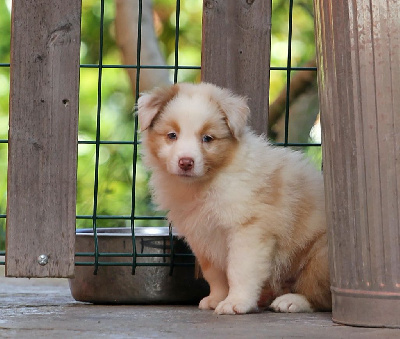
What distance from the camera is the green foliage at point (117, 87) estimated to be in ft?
22.2

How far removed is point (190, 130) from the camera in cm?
351

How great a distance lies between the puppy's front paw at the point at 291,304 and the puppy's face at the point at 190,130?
Answer: 1.94ft

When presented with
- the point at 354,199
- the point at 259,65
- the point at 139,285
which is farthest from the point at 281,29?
the point at 354,199

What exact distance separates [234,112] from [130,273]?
95 centimetres

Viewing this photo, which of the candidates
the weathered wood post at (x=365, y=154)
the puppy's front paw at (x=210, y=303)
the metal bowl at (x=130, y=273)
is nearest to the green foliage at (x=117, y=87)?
the metal bowl at (x=130, y=273)

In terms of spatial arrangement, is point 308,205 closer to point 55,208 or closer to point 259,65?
point 259,65

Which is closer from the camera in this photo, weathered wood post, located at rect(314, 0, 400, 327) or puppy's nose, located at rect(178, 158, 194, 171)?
weathered wood post, located at rect(314, 0, 400, 327)

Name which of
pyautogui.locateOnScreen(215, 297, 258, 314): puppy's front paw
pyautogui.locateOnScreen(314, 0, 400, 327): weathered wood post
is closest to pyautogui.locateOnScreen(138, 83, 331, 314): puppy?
pyautogui.locateOnScreen(215, 297, 258, 314): puppy's front paw

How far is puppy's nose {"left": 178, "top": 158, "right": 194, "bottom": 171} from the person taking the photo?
3.42 m

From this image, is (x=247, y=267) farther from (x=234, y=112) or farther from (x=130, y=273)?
(x=130, y=273)

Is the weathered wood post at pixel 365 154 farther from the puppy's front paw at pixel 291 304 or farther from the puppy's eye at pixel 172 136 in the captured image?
the puppy's eye at pixel 172 136

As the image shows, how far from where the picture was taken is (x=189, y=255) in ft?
13.4

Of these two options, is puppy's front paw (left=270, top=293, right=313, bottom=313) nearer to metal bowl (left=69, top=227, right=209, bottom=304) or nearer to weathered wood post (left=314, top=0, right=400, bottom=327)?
weathered wood post (left=314, top=0, right=400, bottom=327)

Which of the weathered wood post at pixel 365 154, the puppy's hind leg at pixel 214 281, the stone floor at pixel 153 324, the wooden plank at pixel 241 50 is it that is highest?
the wooden plank at pixel 241 50
